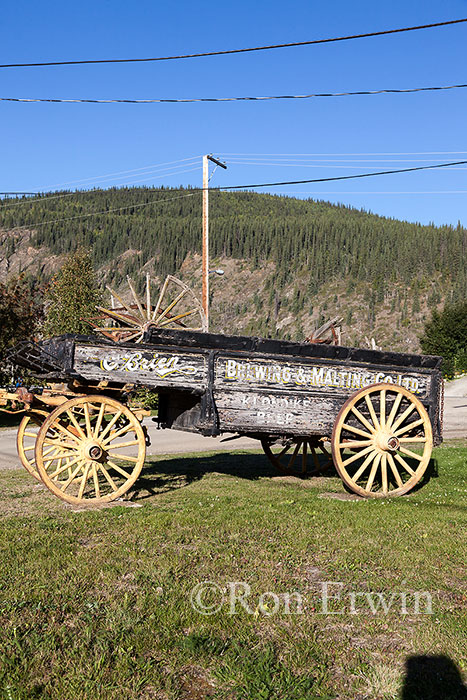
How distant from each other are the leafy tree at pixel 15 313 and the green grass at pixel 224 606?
55.3ft

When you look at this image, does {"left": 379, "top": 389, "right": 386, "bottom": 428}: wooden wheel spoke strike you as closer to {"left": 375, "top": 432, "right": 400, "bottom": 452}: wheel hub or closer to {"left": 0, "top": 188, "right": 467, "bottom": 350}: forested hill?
{"left": 375, "top": 432, "right": 400, "bottom": 452}: wheel hub

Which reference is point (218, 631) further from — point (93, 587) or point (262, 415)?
point (262, 415)

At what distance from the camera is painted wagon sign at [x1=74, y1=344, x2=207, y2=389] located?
756 cm

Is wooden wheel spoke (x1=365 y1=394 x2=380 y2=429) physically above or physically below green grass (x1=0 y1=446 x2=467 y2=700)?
above

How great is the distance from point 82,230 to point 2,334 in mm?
173999

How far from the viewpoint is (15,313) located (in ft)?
80.2

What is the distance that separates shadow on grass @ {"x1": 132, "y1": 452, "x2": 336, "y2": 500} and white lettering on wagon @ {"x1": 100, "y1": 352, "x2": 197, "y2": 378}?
1893 millimetres

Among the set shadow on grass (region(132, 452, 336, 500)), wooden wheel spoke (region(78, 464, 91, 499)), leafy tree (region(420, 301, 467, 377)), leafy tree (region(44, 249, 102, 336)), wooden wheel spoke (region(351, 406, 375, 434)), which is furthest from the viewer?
leafy tree (region(420, 301, 467, 377))

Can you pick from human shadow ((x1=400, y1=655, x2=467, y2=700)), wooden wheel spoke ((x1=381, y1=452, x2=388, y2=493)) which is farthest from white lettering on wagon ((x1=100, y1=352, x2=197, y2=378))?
human shadow ((x1=400, y1=655, x2=467, y2=700))

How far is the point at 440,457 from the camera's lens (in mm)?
13117

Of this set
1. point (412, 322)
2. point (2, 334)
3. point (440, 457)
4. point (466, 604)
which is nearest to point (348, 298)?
point (412, 322)

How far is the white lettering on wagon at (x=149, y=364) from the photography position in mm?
7652

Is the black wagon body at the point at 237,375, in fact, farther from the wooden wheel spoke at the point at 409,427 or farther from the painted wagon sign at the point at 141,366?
the wooden wheel spoke at the point at 409,427

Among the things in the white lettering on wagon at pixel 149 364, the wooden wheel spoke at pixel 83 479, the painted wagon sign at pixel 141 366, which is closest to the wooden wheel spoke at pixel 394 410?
the painted wagon sign at pixel 141 366
